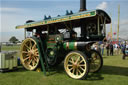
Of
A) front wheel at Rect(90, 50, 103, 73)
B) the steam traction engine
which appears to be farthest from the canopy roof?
front wheel at Rect(90, 50, 103, 73)

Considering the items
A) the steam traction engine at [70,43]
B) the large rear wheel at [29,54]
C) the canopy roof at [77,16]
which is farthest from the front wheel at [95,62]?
the large rear wheel at [29,54]

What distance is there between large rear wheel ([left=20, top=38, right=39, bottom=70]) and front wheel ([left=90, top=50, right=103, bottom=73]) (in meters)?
2.47

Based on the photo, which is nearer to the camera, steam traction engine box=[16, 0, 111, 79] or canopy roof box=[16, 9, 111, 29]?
canopy roof box=[16, 9, 111, 29]

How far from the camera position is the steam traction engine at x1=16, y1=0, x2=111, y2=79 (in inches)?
182

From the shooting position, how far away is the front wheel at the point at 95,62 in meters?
5.54

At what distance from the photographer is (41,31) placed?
7082 mm

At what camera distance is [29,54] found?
5922mm

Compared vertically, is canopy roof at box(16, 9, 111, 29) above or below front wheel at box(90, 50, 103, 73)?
above

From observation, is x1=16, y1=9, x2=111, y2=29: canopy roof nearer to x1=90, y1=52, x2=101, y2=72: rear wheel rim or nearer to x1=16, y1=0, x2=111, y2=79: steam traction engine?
x1=16, y1=0, x2=111, y2=79: steam traction engine

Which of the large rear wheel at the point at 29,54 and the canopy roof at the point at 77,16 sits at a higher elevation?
the canopy roof at the point at 77,16

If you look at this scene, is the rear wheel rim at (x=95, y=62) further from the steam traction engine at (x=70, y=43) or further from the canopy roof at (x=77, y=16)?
the canopy roof at (x=77, y=16)

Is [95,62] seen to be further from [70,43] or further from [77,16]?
[77,16]

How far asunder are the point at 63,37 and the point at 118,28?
26.2 meters

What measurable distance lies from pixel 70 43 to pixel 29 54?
2166mm
